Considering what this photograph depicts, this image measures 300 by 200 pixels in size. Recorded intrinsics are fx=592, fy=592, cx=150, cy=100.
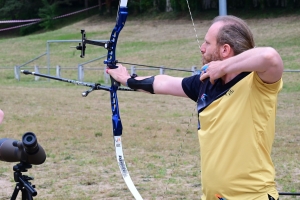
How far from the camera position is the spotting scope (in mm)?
2805

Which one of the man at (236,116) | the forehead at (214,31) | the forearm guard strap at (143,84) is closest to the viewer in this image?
the man at (236,116)

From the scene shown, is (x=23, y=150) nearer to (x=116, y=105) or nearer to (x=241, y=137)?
(x=116, y=105)

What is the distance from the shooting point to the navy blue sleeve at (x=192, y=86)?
107 inches

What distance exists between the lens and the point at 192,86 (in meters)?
2.72

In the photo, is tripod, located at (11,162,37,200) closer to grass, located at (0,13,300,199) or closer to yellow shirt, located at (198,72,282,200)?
yellow shirt, located at (198,72,282,200)

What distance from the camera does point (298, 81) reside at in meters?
16.4

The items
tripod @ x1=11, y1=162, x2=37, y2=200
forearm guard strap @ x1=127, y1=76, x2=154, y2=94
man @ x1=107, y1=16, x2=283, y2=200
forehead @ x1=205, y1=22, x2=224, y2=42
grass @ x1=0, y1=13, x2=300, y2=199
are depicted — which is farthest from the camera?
grass @ x1=0, y1=13, x2=300, y2=199

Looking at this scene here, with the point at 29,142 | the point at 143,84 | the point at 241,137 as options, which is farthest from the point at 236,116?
the point at 29,142

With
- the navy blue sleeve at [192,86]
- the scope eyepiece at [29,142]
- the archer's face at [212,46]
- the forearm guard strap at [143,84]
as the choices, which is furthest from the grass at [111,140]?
the archer's face at [212,46]

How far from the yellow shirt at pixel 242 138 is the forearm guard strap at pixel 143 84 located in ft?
2.22

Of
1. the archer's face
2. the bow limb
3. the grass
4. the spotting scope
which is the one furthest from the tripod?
the grass

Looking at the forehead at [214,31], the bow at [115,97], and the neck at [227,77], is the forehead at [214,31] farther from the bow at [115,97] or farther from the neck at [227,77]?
the bow at [115,97]

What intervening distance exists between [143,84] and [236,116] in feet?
2.79

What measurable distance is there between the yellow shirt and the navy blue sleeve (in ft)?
0.95
